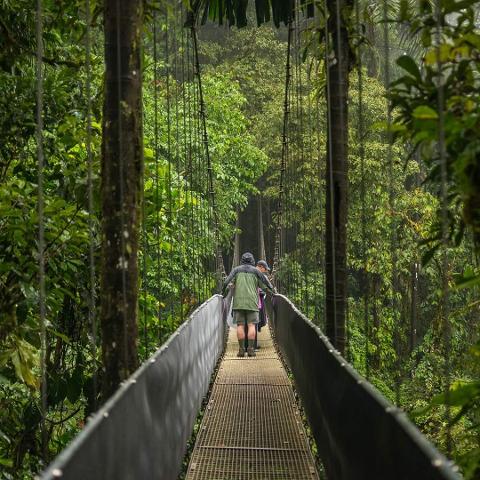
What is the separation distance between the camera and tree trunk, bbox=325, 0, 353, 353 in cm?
496

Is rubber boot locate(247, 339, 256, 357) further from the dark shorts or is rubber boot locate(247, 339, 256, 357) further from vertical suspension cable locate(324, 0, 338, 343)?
vertical suspension cable locate(324, 0, 338, 343)

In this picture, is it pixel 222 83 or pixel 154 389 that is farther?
pixel 222 83

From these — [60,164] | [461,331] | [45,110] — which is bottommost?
[461,331]

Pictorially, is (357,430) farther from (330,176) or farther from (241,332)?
(241,332)

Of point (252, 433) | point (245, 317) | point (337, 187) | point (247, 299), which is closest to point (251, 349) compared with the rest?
point (245, 317)

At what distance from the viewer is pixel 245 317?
28.8 ft

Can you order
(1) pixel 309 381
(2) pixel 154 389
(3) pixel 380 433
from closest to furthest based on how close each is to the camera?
1. (3) pixel 380 433
2. (2) pixel 154 389
3. (1) pixel 309 381

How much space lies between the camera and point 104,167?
3.38m

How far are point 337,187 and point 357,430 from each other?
8.87 feet

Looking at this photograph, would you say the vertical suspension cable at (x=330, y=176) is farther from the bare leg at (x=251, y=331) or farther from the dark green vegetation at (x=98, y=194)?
the bare leg at (x=251, y=331)

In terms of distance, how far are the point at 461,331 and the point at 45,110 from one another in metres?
11.1

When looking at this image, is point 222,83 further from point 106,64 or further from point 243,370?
point 106,64

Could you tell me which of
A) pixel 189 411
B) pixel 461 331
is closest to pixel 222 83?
pixel 461 331

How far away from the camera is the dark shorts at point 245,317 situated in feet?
28.8
